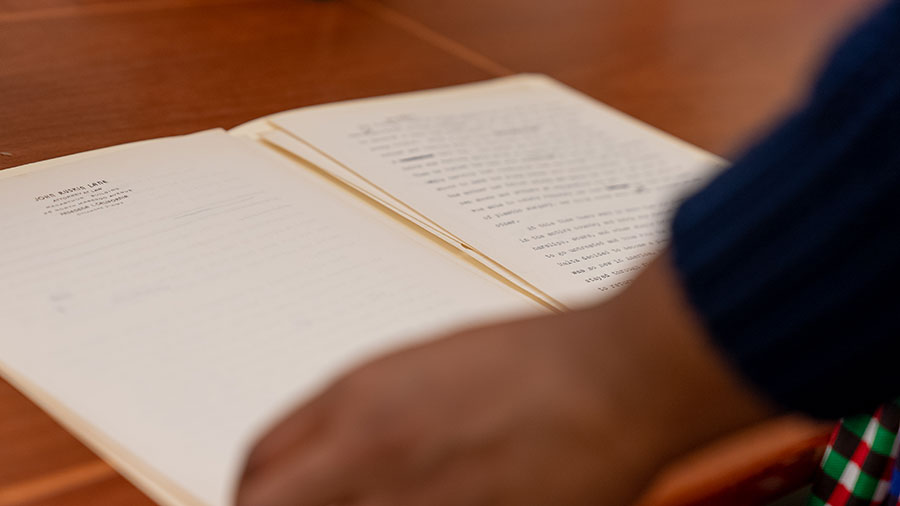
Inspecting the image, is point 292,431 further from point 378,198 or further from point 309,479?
point 378,198

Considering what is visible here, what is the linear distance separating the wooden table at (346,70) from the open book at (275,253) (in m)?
0.03

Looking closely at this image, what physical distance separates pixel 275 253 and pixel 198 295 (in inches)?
2.4

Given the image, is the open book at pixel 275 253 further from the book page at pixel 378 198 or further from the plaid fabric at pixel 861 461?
the plaid fabric at pixel 861 461

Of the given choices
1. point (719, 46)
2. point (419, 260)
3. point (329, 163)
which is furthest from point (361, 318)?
point (719, 46)

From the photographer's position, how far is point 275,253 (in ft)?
1.94

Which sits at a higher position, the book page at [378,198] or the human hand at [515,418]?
the human hand at [515,418]

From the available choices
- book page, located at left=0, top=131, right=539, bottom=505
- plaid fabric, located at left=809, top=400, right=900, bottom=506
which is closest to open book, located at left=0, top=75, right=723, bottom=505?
book page, located at left=0, top=131, right=539, bottom=505

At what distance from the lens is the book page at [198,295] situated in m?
0.47

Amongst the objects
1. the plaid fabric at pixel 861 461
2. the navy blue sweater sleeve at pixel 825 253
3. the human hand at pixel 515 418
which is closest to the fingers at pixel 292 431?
the human hand at pixel 515 418

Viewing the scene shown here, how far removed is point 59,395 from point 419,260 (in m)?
0.22

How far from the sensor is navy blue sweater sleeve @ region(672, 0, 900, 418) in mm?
330

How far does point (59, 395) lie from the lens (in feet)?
1.55

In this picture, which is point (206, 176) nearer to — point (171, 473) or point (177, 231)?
point (177, 231)

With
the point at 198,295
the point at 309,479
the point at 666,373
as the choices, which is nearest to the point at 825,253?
the point at 666,373
